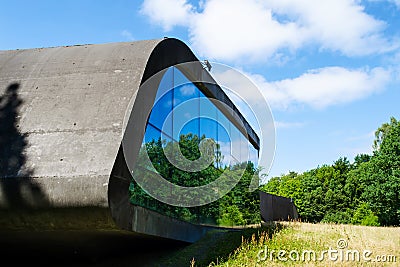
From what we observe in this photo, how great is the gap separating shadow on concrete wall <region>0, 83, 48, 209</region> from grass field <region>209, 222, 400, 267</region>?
3829 millimetres

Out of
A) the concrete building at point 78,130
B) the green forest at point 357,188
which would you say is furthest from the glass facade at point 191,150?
the green forest at point 357,188

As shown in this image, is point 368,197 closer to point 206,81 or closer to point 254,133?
point 254,133

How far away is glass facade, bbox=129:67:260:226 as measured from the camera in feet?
33.3

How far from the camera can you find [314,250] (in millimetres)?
10352

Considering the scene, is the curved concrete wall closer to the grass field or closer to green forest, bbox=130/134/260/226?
green forest, bbox=130/134/260/226

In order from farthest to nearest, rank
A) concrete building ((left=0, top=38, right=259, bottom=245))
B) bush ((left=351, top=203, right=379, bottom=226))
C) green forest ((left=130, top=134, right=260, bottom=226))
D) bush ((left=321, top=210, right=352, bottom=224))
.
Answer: bush ((left=321, top=210, right=352, bottom=224))
bush ((left=351, top=203, right=379, bottom=226))
green forest ((left=130, top=134, right=260, bottom=226))
concrete building ((left=0, top=38, right=259, bottom=245))

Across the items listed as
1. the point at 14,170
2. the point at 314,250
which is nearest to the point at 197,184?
the point at 314,250

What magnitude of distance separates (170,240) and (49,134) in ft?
13.5

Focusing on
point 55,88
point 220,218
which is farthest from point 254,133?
point 55,88

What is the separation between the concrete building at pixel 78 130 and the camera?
7.74m

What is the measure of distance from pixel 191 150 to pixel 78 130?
14.3 ft

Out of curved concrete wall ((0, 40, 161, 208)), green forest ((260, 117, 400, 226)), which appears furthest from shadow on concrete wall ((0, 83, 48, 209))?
green forest ((260, 117, 400, 226))

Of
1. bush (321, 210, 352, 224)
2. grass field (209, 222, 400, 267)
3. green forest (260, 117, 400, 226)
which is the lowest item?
grass field (209, 222, 400, 267)

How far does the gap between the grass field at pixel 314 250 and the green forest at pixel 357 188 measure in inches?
828
